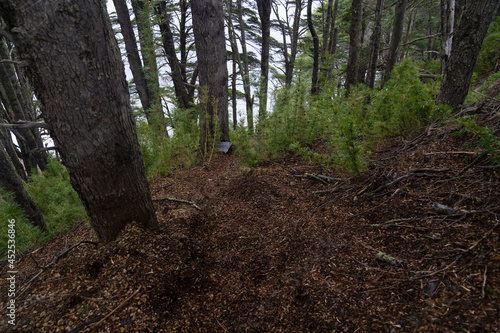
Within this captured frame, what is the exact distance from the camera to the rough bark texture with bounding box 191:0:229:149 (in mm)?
4379

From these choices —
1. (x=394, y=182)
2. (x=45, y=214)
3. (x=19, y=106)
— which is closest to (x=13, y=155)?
(x=19, y=106)


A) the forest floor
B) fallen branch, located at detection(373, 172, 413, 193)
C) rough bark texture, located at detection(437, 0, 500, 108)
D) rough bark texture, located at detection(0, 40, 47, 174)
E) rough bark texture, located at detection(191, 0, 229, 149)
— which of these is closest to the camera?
the forest floor

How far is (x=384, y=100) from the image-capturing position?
336 cm

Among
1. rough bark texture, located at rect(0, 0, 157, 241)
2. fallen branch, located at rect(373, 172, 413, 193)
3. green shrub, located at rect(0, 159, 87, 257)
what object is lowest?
green shrub, located at rect(0, 159, 87, 257)

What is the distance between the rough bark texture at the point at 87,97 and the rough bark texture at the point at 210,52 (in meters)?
2.52

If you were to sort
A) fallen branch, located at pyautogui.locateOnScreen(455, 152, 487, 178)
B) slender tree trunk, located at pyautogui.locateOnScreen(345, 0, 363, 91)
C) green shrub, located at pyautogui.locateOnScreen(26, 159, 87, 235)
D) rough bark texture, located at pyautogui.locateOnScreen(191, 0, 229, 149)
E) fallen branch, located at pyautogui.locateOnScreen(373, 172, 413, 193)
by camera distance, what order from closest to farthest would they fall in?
fallen branch, located at pyautogui.locateOnScreen(455, 152, 487, 178) < fallen branch, located at pyautogui.locateOnScreen(373, 172, 413, 193) < green shrub, located at pyautogui.locateOnScreen(26, 159, 87, 235) < rough bark texture, located at pyautogui.locateOnScreen(191, 0, 229, 149) < slender tree trunk, located at pyautogui.locateOnScreen(345, 0, 363, 91)

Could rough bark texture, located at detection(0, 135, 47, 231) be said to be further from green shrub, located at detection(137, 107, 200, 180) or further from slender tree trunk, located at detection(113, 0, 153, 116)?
slender tree trunk, located at detection(113, 0, 153, 116)

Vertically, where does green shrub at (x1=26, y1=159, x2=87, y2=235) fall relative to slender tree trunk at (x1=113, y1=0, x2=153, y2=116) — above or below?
below

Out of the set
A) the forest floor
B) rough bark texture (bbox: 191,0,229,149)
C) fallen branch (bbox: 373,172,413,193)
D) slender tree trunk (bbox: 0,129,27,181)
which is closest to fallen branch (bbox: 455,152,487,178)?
the forest floor

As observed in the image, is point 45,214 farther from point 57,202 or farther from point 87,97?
point 87,97

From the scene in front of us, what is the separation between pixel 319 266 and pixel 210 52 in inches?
170

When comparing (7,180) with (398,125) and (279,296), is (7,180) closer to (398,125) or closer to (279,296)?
(279,296)

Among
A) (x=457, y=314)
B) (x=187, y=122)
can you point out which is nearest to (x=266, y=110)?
(x=187, y=122)

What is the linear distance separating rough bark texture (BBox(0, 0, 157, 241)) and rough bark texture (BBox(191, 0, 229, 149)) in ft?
8.27
